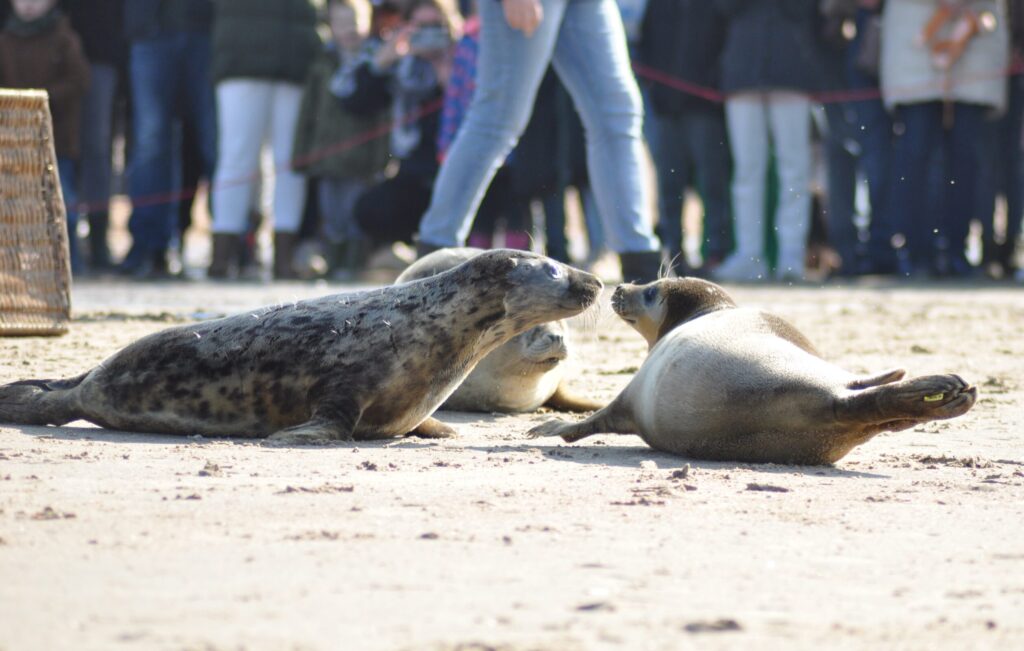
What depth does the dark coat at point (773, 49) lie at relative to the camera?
39.7ft

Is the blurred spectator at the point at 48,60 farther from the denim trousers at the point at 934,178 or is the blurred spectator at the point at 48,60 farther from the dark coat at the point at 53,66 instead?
the denim trousers at the point at 934,178

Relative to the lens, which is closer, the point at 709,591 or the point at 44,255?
the point at 709,591

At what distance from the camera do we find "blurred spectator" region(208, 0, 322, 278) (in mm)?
12164

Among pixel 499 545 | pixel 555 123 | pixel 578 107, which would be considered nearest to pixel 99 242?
pixel 555 123

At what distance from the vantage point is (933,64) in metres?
12.2

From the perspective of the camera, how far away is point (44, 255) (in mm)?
8141

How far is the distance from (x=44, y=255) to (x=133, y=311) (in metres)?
1.40

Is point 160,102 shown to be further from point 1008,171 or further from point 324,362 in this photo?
point 324,362

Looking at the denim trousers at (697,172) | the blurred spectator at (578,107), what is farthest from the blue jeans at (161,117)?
the blurred spectator at (578,107)

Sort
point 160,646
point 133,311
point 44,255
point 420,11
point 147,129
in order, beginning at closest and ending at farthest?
point 160,646, point 44,255, point 133,311, point 420,11, point 147,129

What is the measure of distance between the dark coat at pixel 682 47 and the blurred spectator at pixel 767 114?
0.78ft

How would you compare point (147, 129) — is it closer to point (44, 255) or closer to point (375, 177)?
point (375, 177)

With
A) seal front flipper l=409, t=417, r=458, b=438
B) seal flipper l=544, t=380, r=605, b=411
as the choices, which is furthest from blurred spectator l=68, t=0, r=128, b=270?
seal front flipper l=409, t=417, r=458, b=438

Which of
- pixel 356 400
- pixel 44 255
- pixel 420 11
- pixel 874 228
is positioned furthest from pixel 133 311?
pixel 874 228
